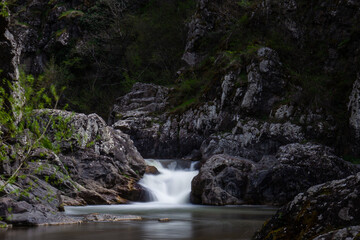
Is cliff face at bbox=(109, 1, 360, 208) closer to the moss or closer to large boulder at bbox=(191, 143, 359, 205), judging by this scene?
large boulder at bbox=(191, 143, 359, 205)

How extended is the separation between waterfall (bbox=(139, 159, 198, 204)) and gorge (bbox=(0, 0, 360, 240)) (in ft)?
0.24

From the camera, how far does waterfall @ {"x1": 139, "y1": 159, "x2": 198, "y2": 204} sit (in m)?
17.2

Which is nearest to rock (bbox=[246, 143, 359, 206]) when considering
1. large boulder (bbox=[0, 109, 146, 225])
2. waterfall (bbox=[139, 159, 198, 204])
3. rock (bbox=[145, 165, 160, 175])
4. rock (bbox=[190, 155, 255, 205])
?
rock (bbox=[190, 155, 255, 205])

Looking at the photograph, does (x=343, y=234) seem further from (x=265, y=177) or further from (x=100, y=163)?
(x=100, y=163)

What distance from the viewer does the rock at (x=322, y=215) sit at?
3.84 meters

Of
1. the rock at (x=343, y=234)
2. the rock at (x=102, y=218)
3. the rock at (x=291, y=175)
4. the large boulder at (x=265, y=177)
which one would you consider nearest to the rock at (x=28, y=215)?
the rock at (x=102, y=218)

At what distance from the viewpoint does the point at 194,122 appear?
23.8 meters

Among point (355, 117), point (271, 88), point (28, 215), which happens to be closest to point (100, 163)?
point (28, 215)

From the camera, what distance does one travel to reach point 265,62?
22.6 metres

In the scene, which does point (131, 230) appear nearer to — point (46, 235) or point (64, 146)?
point (46, 235)

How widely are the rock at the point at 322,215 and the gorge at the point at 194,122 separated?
0.02 meters

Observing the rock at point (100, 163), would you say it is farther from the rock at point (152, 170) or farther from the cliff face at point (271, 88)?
the cliff face at point (271, 88)

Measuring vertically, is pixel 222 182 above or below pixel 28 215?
above

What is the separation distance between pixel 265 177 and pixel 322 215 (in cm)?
1254
